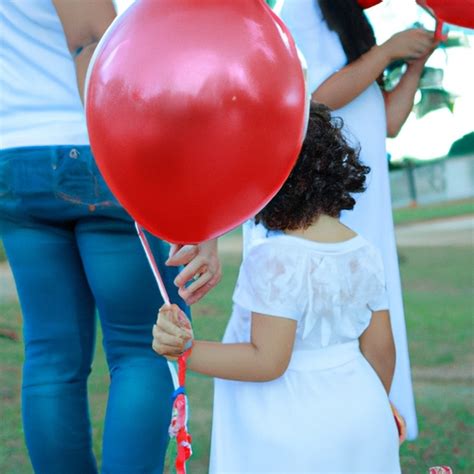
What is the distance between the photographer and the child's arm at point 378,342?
1.65m

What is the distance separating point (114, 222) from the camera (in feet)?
5.19

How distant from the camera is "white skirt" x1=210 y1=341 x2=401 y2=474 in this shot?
154 cm

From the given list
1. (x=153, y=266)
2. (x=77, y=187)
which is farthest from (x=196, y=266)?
(x=77, y=187)

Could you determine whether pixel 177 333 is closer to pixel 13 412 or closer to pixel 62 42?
pixel 62 42

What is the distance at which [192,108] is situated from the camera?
113cm

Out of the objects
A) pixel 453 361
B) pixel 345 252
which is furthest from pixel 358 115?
pixel 453 361

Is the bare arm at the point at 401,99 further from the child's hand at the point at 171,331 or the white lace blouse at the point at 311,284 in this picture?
the child's hand at the point at 171,331

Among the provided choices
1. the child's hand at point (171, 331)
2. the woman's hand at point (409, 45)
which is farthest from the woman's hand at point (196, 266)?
the woman's hand at point (409, 45)

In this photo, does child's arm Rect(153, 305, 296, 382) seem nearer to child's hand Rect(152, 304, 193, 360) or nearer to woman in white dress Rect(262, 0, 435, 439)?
child's hand Rect(152, 304, 193, 360)

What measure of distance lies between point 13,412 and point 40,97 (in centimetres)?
167

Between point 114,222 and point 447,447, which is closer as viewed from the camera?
point 114,222

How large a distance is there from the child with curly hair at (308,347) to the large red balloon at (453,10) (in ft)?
1.36

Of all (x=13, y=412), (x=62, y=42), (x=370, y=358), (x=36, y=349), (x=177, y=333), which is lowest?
(x=13, y=412)

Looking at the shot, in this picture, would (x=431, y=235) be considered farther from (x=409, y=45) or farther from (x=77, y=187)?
(x=77, y=187)
